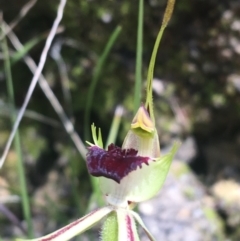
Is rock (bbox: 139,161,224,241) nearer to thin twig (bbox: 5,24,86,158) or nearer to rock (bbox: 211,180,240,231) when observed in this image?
rock (bbox: 211,180,240,231)

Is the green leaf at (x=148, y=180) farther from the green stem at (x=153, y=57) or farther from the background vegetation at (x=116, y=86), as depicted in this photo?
the background vegetation at (x=116, y=86)

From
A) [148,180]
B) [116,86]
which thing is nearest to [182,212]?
[116,86]

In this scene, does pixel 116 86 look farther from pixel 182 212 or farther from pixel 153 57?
pixel 153 57

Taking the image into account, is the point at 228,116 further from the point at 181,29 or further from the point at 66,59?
the point at 66,59

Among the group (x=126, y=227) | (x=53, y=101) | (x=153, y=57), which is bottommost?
(x=126, y=227)

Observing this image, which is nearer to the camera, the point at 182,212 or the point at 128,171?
the point at 128,171

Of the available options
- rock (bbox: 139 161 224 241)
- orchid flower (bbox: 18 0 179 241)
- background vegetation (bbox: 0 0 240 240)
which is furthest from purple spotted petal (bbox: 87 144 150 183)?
rock (bbox: 139 161 224 241)

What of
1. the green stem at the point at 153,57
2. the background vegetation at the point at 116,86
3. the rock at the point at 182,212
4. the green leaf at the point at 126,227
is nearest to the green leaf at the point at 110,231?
the green leaf at the point at 126,227

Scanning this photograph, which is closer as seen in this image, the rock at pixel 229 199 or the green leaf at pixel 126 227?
the green leaf at pixel 126 227

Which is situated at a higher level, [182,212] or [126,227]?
[182,212]
